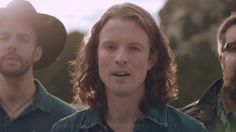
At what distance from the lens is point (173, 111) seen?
13.7 ft

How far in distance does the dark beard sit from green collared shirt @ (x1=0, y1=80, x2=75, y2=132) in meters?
1.16

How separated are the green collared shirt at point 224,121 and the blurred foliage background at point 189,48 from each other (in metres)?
9.33

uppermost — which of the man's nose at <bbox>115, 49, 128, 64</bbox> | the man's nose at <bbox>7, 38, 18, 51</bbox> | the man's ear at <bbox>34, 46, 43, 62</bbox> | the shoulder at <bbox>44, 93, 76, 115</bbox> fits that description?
the man's nose at <bbox>115, 49, 128, 64</bbox>

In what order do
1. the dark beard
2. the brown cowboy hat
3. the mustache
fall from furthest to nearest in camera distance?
1. the brown cowboy hat
2. the mustache
3. the dark beard

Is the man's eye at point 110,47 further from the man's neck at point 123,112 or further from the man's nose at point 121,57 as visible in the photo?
the man's neck at point 123,112

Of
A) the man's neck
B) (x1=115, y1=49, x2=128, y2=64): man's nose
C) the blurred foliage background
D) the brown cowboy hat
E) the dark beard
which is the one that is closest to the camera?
(x1=115, y1=49, x2=128, y2=64): man's nose

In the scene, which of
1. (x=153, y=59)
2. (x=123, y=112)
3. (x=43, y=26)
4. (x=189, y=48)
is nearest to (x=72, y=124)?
(x=123, y=112)

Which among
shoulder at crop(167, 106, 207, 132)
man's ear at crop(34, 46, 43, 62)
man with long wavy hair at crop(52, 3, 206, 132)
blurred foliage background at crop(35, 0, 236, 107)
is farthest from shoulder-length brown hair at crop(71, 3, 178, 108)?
blurred foliage background at crop(35, 0, 236, 107)

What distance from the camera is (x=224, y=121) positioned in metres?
5.14

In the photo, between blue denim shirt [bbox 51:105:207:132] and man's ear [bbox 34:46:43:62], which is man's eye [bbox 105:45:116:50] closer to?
blue denim shirt [bbox 51:105:207:132]

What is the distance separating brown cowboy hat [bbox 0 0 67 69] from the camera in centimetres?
546

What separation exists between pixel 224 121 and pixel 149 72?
1.14 m

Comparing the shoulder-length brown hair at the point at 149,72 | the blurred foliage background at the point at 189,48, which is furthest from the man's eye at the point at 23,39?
the blurred foliage background at the point at 189,48

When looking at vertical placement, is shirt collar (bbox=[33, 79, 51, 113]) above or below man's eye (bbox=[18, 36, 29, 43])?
below
